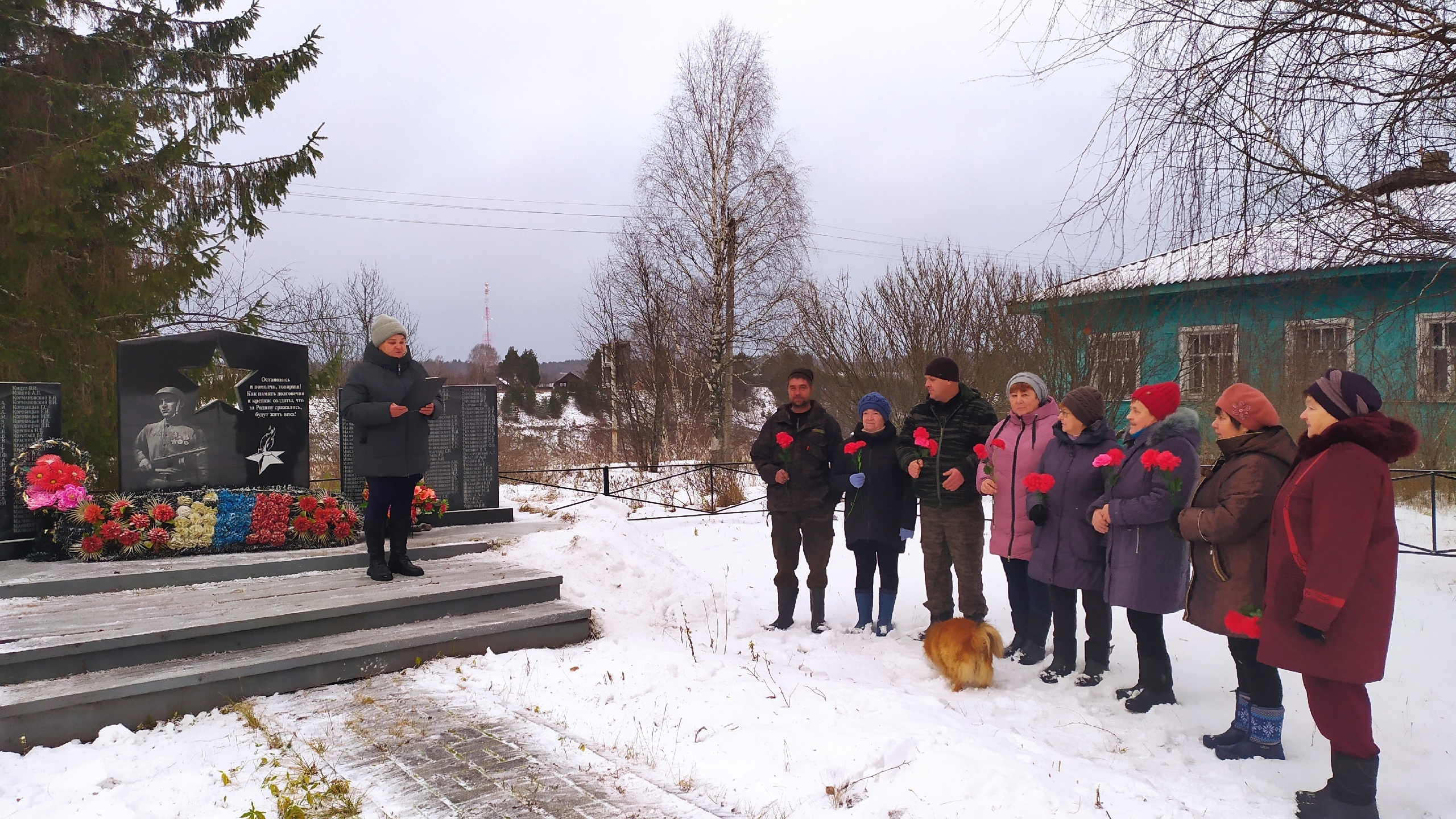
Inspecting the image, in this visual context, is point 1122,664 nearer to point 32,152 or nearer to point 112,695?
point 112,695

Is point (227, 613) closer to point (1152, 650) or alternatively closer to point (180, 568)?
point (180, 568)

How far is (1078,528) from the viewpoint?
4.58m

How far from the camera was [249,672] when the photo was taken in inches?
172

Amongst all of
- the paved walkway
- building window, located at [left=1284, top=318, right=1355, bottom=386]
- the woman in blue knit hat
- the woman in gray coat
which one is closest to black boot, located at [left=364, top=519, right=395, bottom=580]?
the woman in gray coat

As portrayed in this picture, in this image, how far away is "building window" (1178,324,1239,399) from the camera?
546 centimetres

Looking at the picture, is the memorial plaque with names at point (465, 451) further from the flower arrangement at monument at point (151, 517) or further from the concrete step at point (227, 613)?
the concrete step at point (227, 613)

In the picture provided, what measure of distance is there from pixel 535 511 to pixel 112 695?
599 cm

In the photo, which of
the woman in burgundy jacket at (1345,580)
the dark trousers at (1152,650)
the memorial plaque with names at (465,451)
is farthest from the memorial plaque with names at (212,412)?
the woman in burgundy jacket at (1345,580)

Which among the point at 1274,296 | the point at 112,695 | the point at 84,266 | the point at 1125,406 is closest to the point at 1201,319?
the point at 1274,296

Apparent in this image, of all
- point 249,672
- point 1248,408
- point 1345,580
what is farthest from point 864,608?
point 249,672

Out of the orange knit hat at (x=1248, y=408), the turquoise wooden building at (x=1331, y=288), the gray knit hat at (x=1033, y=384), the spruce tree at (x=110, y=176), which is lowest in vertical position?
the orange knit hat at (x=1248, y=408)

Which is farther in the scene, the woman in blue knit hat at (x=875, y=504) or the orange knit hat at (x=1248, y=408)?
the woman in blue knit hat at (x=875, y=504)

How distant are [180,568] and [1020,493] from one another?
18.4 feet

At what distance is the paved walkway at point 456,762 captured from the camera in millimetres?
3170
